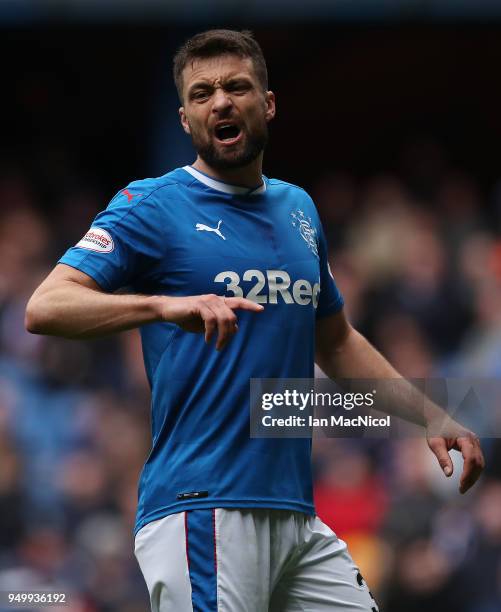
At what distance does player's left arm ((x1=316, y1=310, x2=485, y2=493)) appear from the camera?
4.57 meters

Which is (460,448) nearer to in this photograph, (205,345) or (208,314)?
(205,345)

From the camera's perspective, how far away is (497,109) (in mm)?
Result: 13336

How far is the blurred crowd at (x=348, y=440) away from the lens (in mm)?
8469

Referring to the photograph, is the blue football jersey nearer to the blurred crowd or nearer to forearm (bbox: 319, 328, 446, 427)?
forearm (bbox: 319, 328, 446, 427)

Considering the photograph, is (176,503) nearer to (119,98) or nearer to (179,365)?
(179,365)


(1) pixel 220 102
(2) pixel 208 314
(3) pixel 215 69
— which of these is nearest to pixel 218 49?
(3) pixel 215 69

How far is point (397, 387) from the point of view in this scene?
4.83 m

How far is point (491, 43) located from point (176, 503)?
10.2 m

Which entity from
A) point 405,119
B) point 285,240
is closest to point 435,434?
point 285,240

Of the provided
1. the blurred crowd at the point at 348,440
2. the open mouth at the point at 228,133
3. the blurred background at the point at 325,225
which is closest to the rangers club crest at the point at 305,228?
the open mouth at the point at 228,133

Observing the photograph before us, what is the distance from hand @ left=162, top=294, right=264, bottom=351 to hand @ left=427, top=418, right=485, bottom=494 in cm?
106

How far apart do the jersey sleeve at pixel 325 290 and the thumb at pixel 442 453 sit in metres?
0.61

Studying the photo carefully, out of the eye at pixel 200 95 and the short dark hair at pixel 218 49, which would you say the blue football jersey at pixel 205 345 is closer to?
the eye at pixel 200 95

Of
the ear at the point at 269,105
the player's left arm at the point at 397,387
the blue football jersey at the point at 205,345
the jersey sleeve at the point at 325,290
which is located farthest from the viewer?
the jersey sleeve at the point at 325,290
